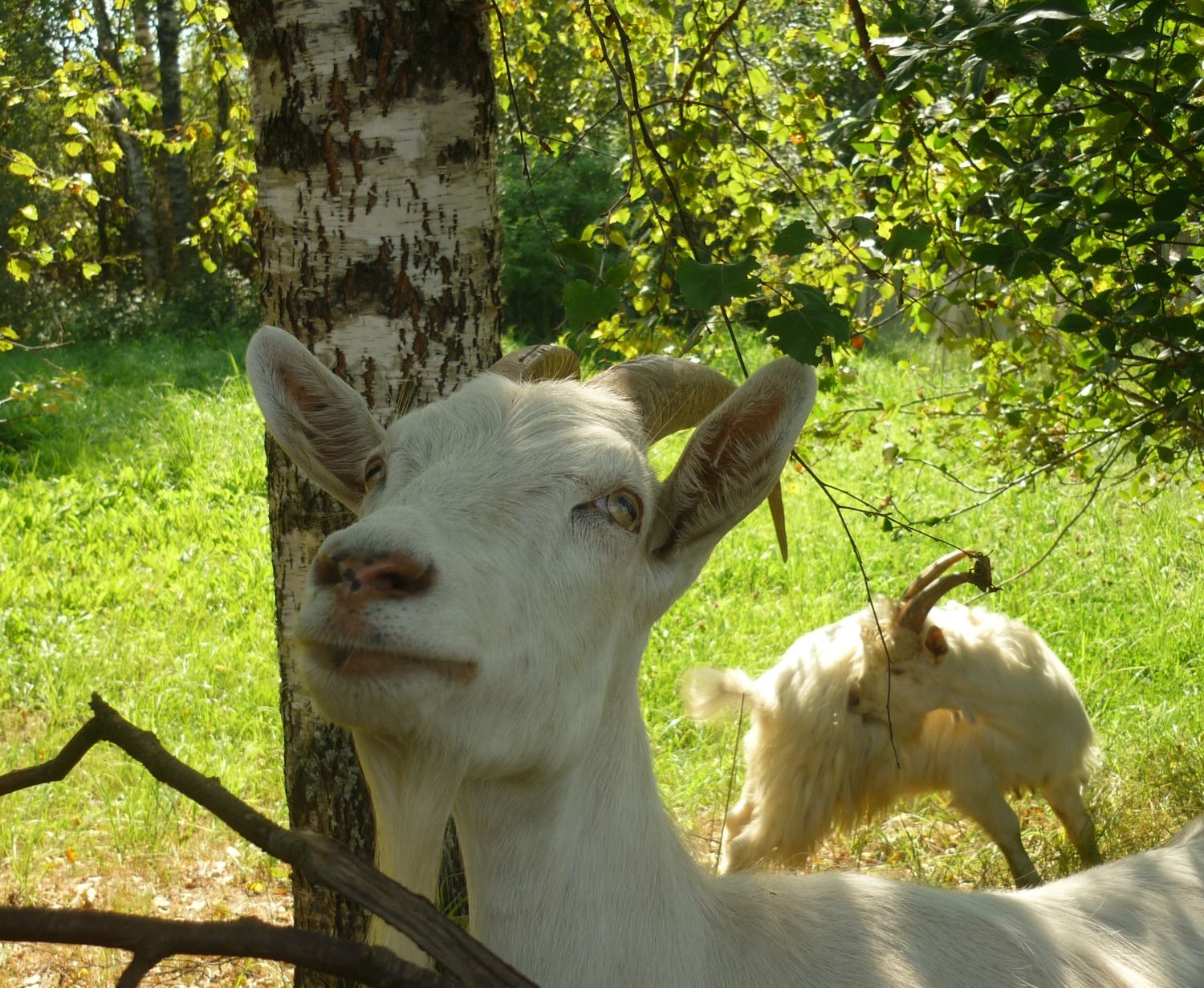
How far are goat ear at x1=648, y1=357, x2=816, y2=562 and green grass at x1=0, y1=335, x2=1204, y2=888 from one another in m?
0.94

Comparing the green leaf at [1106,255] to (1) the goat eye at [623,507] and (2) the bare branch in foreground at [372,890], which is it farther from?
(2) the bare branch in foreground at [372,890]

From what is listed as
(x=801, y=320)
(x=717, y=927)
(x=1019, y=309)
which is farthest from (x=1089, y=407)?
(x=717, y=927)

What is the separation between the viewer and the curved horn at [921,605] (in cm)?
384

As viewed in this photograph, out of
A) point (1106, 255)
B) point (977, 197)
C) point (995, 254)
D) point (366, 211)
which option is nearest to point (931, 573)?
point (977, 197)

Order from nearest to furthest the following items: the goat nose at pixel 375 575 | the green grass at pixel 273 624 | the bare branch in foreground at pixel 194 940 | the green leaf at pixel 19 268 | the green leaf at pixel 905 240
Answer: the bare branch in foreground at pixel 194 940, the goat nose at pixel 375 575, the green leaf at pixel 905 240, the green leaf at pixel 19 268, the green grass at pixel 273 624

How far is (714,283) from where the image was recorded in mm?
1826

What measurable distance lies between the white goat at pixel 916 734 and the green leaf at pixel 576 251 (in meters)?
2.24

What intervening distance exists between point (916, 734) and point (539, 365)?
2.48 m

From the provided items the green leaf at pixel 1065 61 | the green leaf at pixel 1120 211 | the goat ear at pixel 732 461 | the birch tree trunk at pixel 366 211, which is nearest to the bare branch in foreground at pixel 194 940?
the goat ear at pixel 732 461

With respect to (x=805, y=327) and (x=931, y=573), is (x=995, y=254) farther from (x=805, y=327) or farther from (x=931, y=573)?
(x=931, y=573)

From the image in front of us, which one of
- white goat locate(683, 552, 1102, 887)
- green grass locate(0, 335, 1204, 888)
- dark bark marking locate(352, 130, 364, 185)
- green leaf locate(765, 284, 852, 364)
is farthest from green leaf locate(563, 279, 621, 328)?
white goat locate(683, 552, 1102, 887)

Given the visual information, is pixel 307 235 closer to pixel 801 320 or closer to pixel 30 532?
pixel 801 320

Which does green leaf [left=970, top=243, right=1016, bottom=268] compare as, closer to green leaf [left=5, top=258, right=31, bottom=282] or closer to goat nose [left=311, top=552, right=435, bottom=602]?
goat nose [left=311, top=552, right=435, bottom=602]

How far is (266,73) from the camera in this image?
8.30ft
